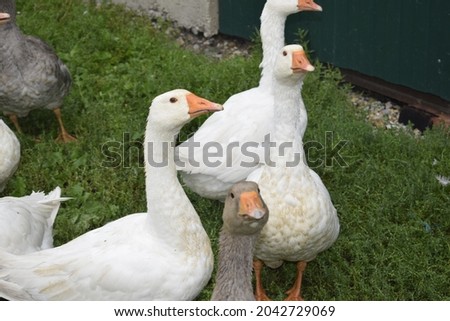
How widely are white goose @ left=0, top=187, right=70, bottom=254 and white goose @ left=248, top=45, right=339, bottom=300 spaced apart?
1.53 metres

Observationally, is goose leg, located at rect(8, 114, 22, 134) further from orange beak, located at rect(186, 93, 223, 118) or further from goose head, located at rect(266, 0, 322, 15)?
orange beak, located at rect(186, 93, 223, 118)

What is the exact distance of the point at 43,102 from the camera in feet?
23.0

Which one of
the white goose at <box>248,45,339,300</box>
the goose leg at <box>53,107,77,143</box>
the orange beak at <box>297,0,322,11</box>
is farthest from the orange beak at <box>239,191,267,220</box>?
the goose leg at <box>53,107,77,143</box>

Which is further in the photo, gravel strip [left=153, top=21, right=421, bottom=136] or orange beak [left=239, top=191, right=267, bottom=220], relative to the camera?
gravel strip [left=153, top=21, right=421, bottom=136]

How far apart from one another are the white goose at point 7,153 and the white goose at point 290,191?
2.00 m

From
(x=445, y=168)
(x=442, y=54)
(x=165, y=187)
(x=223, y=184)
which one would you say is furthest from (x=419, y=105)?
(x=165, y=187)

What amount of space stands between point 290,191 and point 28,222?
1801 mm

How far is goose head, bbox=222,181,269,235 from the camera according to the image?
419cm

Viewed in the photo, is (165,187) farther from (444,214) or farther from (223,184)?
(444,214)

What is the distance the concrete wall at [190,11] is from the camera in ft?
29.8

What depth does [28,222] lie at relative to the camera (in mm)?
5309

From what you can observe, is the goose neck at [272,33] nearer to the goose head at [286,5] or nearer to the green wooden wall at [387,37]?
the goose head at [286,5]

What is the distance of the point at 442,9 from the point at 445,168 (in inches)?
59.9

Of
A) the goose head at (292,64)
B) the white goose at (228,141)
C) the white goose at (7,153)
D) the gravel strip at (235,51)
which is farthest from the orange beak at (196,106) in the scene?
the gravel strip at (235,51)
